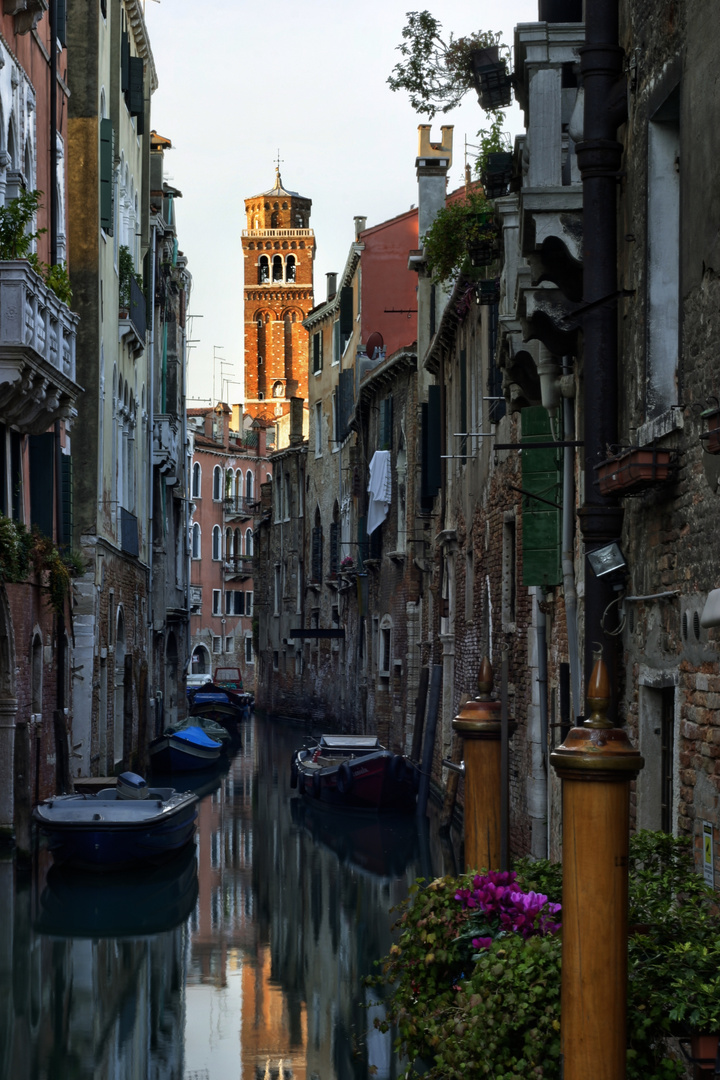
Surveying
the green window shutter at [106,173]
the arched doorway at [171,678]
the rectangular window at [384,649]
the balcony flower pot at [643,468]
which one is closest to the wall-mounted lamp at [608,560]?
the balcony flower pot at [643,468]

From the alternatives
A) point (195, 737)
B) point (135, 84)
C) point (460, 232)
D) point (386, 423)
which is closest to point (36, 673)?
point (460, 232)

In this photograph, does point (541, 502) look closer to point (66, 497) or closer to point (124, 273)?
point (66, 497)

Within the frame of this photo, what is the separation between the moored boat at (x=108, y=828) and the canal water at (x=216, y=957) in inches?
12.5

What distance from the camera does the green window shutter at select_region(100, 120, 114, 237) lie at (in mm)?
23109

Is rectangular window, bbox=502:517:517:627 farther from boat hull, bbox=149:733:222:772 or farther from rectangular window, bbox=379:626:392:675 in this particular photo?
rectangular window, bbox=379:626:392:675

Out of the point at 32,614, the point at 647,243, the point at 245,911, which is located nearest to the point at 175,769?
the point at 32,614

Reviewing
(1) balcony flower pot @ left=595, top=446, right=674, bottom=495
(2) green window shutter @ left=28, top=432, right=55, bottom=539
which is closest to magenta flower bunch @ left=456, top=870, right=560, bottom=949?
(1) balcony flower pot @ left=595, top=446, right=674, bottom=495

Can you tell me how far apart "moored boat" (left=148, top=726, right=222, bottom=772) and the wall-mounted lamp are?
21.5 metres

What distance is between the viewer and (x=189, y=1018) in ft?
36.3

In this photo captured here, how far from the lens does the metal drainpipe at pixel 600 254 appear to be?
8078 mm

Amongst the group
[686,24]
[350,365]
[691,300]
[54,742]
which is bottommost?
[54,742]

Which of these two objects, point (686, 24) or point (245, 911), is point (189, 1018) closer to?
point (245, 911)

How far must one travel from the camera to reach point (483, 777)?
7.25m

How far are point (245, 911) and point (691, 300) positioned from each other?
1047 cm
